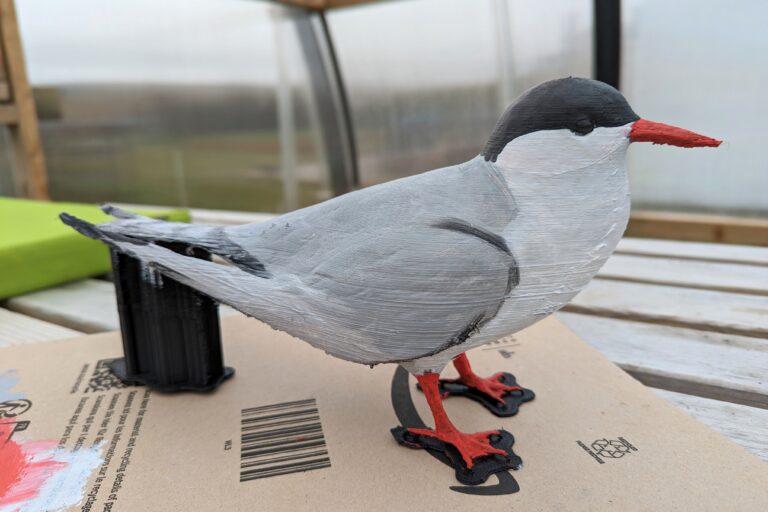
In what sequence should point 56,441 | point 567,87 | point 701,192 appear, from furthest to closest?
1. point 701,192
2. point 56,441
3. point 567,87

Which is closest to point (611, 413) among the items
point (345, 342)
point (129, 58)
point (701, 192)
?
point (345, 342)

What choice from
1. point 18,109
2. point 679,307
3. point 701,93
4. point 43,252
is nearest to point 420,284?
point 679,307

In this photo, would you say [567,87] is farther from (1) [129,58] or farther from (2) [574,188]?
(1) [129,58]

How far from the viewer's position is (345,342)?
544mm

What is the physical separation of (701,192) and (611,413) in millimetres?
1197

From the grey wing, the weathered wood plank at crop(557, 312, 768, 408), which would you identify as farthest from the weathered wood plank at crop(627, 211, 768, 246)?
the grey wing

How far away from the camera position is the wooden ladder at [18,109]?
5.61ft

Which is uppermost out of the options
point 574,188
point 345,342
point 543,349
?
point 574,188

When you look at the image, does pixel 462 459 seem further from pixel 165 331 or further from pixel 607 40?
pixel 607 40

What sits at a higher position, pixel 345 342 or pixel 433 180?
pixel 433 180

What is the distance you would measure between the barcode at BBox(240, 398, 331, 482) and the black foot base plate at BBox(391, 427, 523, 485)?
0.09 m

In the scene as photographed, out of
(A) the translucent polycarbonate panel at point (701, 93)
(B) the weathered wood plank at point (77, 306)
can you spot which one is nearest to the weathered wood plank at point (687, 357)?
(B) the weathered wood plank at point (77, 306)

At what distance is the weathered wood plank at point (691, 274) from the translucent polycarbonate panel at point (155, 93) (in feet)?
5.28

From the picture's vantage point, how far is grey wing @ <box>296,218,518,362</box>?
0.49 m
